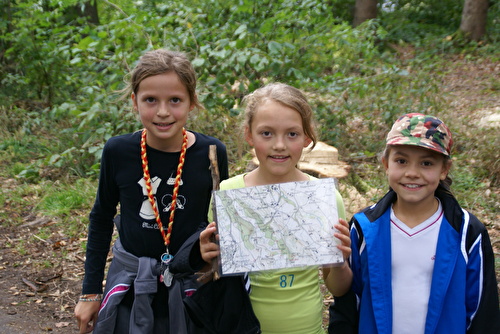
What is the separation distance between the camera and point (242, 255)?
2.08 meters

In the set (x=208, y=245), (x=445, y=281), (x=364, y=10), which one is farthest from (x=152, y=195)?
(x=364, y=10)

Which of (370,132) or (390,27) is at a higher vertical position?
(390,27)

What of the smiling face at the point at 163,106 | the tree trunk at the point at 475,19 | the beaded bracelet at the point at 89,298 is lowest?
the beaded bracelet at the point at 89,298

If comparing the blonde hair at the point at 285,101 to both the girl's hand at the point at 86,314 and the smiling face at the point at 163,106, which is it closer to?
the smiling face at the point at 163,106

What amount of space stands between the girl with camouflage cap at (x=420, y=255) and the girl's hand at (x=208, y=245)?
0.63 meters

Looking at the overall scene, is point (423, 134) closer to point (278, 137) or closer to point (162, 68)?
point (278, 137)

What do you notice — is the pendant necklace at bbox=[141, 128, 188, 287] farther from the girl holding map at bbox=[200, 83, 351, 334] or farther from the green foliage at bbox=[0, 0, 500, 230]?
the green foliage at bbox=[0, 0, 500, 230]

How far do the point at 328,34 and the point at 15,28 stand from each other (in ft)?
21.3

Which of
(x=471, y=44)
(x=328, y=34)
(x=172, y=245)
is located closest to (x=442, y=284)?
(x=172, y=245)

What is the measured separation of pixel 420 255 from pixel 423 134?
521 mm

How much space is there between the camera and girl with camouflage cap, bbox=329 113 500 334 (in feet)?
6.79

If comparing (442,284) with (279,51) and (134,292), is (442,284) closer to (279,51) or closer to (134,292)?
(134,292)

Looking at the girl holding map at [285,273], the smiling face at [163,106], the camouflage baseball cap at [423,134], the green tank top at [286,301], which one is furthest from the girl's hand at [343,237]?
the smiling face at [163,106]

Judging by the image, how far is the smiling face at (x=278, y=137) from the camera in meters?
2.19
